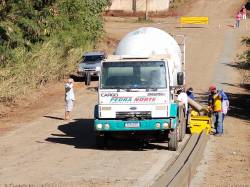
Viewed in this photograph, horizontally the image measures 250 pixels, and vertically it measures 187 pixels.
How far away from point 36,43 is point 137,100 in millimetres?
20755

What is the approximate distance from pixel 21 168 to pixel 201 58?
39089mm

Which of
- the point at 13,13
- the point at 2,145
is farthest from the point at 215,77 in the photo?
the point at 2,145

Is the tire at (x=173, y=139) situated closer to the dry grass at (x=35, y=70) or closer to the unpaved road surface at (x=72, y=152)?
the unpaved road surface at (x=72, y=152)

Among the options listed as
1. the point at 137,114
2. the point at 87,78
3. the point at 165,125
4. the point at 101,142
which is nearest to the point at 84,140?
the point at 101,142

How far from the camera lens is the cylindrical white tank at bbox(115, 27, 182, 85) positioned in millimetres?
20719

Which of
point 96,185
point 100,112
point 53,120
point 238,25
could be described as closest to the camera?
point 96,185

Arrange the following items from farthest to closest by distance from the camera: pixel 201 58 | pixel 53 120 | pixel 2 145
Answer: pixel 201 58
pixel 53 120
pixel 2 145

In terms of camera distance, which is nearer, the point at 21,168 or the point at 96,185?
the point at 96,185

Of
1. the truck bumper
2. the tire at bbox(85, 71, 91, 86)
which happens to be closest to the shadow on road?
the truck bumper

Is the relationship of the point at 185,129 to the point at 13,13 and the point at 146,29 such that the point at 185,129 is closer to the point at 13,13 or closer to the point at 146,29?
the point at 146,29

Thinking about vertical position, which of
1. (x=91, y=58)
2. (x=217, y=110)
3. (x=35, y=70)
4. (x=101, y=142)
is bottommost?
(x=101, y=142)

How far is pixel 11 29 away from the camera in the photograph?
3478cm

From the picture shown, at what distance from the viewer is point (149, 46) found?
68.5ft

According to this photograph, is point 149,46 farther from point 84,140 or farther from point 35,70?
point 35,70
